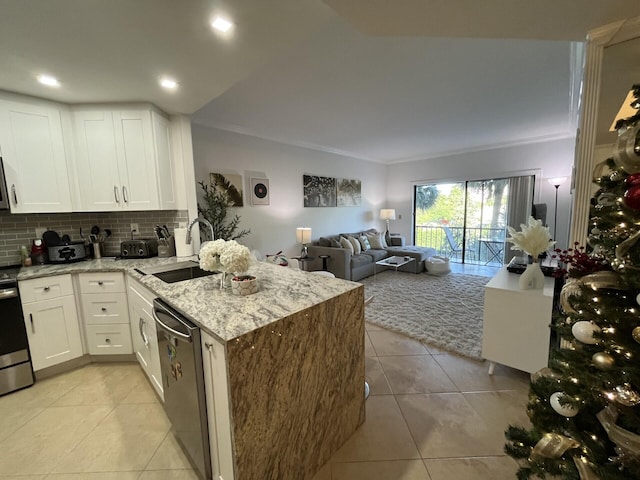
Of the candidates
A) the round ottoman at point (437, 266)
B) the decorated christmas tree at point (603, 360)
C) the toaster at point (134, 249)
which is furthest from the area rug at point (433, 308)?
the toaster at point (134, 249)

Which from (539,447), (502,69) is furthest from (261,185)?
(539,447)

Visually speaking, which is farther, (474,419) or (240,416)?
(474,419)

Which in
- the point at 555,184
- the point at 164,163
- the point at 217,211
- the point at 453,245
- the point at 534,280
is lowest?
the point at 453,245

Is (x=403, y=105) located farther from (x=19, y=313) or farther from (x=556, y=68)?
(x=19, y=313)

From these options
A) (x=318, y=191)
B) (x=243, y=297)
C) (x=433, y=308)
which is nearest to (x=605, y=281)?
(x=243, y=297)

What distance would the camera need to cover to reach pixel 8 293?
80.0 inches

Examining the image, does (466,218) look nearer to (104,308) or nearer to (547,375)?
(547,375)

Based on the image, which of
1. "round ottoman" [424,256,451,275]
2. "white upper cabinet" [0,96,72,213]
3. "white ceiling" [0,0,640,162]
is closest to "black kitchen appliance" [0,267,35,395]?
"white upper cabinet" [0,96,72,213]

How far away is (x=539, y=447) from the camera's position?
958 mm

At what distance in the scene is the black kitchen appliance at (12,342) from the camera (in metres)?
2.05

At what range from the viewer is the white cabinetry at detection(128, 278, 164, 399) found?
6.15 feet

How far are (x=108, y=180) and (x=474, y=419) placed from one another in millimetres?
3648

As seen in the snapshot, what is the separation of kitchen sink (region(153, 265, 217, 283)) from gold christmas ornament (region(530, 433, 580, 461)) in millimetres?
2146

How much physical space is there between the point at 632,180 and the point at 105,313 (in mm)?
3461
